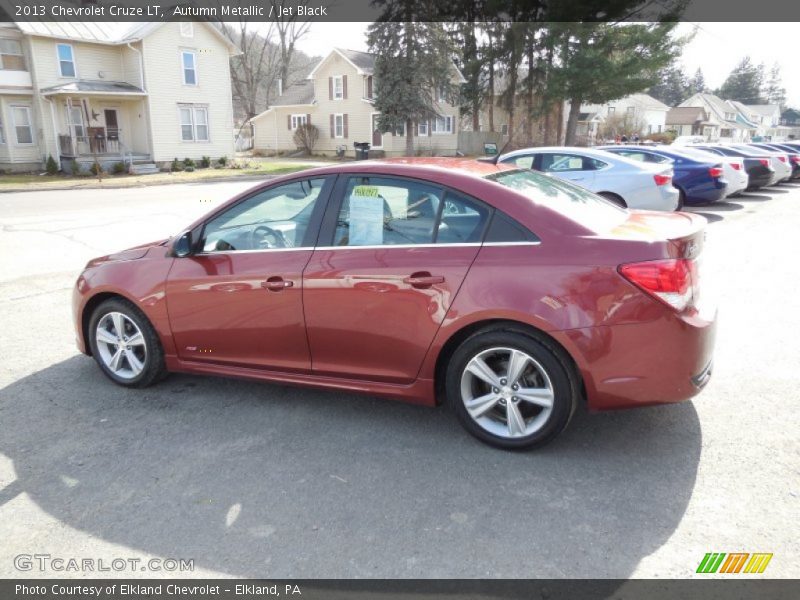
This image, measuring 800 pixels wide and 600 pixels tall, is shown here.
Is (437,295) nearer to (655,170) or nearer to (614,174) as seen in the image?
(614,174)

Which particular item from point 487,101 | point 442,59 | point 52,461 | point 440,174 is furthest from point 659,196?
point 487,101

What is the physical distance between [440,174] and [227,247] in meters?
1.59

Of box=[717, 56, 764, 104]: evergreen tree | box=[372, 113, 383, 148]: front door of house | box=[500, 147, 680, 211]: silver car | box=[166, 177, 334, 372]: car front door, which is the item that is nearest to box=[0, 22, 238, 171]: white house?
box=[372, 113, 383, 148]: front door of house

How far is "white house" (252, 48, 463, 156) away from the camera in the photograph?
41.2 meters

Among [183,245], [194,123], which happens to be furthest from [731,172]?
[194,123]

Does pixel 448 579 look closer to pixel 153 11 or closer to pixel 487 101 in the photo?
pixel 153 11

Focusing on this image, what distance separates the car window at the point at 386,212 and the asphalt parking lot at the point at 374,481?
1.21 meters

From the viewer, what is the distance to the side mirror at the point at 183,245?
13.9 feet

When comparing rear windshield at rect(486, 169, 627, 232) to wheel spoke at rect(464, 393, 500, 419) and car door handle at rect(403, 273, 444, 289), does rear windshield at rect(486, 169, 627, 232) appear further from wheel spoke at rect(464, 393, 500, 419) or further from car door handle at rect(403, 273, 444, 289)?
wheel spoke at rect(464, 393, 500, 419)

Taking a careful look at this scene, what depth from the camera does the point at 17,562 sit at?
2707mm

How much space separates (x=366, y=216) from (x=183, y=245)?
1369 millimetres

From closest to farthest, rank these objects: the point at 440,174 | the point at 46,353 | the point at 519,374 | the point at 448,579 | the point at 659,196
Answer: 1. the point at 448,579
2. the point at 519,374
3. the point at 440,174
4. the point at 46,353
5. the point at 659,196

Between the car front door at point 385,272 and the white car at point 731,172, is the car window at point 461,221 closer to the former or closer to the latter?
the car front door at point 385,272

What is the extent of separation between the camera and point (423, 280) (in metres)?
3.52
